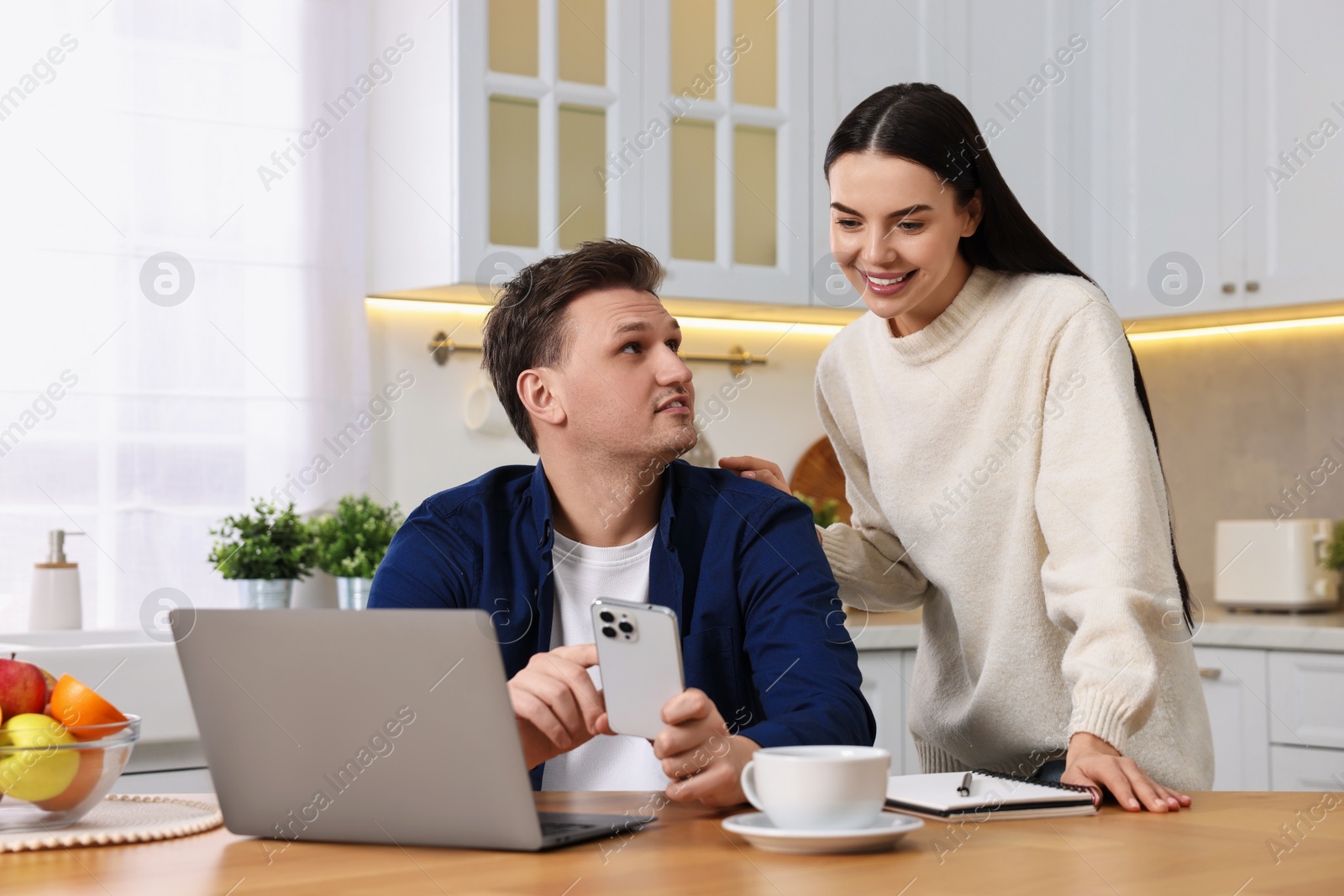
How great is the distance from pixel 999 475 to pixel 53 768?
107 centimetres

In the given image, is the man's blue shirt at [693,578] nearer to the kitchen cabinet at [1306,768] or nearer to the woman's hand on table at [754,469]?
the woman's hand on table at [754,469]

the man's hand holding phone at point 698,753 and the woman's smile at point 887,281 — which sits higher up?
the woman's smile at point 887,281

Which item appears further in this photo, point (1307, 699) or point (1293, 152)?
point (1293, 152)

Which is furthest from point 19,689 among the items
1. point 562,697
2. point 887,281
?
point 887,281

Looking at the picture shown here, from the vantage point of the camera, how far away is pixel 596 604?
1.05 m

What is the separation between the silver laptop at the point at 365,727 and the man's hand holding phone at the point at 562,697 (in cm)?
10

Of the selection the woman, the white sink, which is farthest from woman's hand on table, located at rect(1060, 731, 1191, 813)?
the white sink

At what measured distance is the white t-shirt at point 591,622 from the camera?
1517mm

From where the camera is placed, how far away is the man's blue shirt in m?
1.53

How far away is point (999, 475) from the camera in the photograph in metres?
1.66

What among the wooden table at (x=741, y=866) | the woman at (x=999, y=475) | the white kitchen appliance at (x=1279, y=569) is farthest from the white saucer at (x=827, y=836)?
the white kitchen appliance at (x=1279, y=569)

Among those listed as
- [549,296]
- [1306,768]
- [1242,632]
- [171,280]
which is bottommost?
[1306,768]

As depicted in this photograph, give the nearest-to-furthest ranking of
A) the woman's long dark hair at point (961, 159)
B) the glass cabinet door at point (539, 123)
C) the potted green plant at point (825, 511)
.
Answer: the woman's long dark hair at point (961, 159) → the glass cabinet door at point (539, 123) → the potted green plant at point (825, 511)

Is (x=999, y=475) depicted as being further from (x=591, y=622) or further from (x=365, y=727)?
(x=365, y=727)
